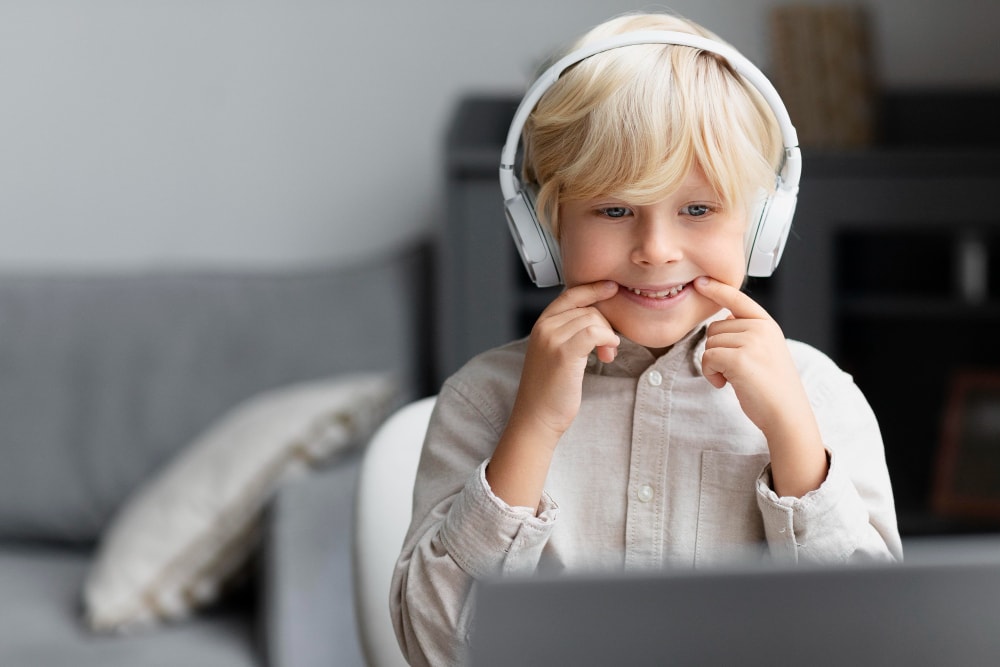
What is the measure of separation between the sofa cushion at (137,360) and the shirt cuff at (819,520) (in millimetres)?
1552

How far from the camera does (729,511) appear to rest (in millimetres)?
792

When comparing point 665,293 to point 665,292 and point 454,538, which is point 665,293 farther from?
point 454,538

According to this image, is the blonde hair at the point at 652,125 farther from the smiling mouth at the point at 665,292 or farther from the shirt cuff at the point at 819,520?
the shirt cuff at the point at 819,520

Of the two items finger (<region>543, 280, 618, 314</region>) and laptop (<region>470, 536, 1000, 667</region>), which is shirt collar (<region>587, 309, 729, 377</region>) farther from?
laptop (<region>470, 536, 1000, 667</region>)

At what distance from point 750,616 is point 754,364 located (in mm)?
264

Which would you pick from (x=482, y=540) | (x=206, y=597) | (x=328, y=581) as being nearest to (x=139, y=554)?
(x=206, y=597)

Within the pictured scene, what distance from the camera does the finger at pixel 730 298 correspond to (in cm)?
75

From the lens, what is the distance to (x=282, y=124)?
Result: 8.16 feet

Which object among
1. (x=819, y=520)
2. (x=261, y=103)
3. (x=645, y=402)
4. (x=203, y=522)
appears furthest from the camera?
(x=261, y=103)

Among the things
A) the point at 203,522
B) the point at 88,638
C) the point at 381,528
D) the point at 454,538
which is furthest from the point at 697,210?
the point at 88,638

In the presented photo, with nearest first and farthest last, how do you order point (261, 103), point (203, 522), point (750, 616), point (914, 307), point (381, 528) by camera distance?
point (750, 616)
point (381, 528)
point (203, 522)
point (914, 307)
point (261, 103)

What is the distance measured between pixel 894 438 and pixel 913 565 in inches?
80.4

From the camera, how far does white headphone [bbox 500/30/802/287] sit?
0.74 meters

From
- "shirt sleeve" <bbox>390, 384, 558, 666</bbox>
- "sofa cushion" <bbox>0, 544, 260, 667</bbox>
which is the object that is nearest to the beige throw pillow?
"sofa cushion" <bbox>0, 544, 260, 667</bbox>
